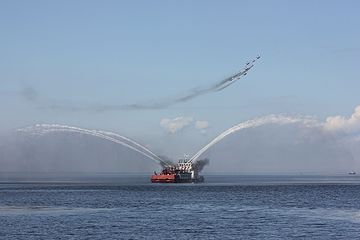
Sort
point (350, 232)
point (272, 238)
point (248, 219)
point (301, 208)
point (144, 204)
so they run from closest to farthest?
point (272, 238) < point (350, 232) < point (248, 219) < point (301, 208) < point (144, 204)

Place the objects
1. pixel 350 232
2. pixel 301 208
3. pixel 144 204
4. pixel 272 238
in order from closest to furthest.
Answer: pixel 272 238
pixel 350 232
pixel 301 208
pixel 144 204

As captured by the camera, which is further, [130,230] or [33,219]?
[33,219]

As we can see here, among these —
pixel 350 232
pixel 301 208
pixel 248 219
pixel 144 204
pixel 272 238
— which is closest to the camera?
pixel 272 238

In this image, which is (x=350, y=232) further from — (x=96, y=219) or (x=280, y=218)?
(x=96, y=219)

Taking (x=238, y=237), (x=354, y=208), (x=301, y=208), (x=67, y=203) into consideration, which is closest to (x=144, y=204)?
(x=67, y=203)

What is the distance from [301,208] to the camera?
141 metres

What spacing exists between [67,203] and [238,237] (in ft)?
241

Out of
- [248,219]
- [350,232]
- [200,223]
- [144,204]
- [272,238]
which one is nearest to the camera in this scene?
[272,238]

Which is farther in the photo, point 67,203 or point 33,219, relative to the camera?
point 67,203

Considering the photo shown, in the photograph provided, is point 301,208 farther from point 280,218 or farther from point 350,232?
point 350,232

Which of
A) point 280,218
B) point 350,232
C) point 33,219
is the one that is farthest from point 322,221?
point 33,219

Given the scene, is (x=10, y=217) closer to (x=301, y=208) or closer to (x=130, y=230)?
(x=130, y=230)

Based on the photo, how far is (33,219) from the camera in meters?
Answer: 113

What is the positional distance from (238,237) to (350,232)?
746 inches
